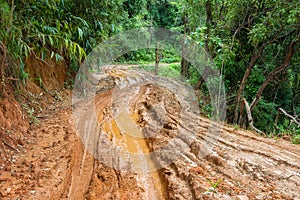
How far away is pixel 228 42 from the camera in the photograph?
17.0 feet

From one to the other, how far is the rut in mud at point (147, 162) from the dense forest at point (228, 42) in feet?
3.66

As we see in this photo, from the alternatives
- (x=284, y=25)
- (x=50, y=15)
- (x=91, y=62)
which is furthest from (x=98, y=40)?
(x=284, y=25)

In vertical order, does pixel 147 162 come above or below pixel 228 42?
below

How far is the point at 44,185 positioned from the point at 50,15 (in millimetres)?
3531

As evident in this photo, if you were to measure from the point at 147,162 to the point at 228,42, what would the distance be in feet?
12.1

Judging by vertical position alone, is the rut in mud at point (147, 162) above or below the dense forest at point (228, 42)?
below

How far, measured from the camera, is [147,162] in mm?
3307

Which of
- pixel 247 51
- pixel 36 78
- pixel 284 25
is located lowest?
pixel 36 78

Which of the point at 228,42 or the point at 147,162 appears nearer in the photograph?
the point at 147,162

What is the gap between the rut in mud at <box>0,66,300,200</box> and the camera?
7.78 feet

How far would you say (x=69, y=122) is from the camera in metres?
4.14

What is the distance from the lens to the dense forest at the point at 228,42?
3.71m

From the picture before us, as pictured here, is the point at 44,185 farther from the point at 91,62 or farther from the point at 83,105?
the point at 91,62

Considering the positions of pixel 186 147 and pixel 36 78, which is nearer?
pixel 186 147
